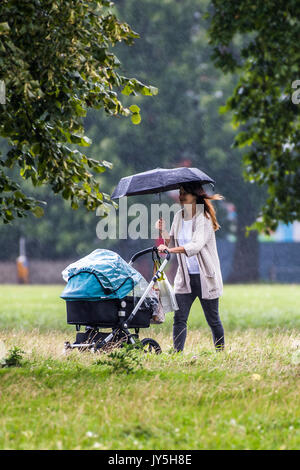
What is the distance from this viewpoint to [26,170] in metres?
6.72

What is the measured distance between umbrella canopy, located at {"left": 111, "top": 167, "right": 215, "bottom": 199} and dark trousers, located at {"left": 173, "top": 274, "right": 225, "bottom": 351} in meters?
0.94

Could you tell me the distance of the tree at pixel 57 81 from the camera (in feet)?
18.2

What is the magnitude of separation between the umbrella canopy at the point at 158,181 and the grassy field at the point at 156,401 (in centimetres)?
158

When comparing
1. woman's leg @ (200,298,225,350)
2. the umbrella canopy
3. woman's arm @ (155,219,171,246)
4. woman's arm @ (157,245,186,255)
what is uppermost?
the umbrella canopy

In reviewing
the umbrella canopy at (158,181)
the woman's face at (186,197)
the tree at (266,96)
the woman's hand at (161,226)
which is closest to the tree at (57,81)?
the umbrella canopy at (158,181)

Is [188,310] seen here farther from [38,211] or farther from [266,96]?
[266,96]

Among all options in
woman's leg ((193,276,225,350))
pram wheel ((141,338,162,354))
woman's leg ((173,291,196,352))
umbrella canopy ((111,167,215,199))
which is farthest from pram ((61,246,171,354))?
umbrella canopy ((111,167,215,199))

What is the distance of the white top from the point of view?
7.24m

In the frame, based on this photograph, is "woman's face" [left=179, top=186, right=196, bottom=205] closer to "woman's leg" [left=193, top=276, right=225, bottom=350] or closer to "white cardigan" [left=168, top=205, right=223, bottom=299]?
"white cardigan" [left=168, top=205, right=223, bottom=299]

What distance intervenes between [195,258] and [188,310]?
53 cm

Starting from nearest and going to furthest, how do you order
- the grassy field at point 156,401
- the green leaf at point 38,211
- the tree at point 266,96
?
1. the grassy field at point 156,401
2. the green leaf at point 38,211
3. the tree at point 266,96

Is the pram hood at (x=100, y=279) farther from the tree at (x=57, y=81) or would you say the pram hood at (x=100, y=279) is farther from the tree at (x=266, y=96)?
the tree at (x=266, y=96)

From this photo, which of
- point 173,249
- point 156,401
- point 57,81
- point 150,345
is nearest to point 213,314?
point 150,345

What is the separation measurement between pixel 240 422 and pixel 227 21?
841cm
